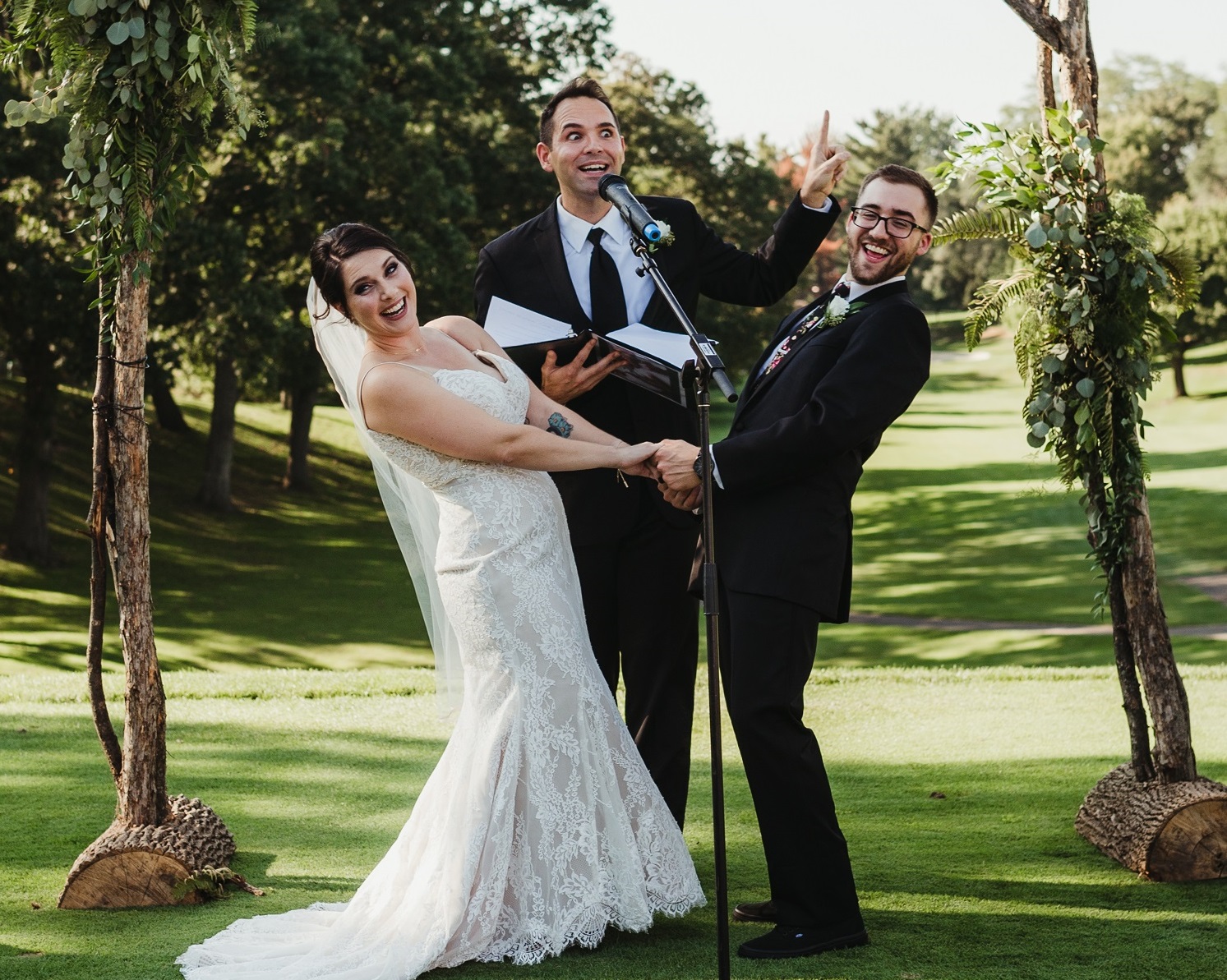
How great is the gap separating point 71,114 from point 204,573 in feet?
58.8

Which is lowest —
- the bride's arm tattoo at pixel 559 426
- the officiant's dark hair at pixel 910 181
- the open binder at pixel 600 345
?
the bride's arm tattoo at pixel 559 426

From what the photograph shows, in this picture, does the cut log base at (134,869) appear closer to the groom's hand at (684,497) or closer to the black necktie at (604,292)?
the groom's hand at (684,497)

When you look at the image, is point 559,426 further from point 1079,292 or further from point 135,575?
point 1079,292

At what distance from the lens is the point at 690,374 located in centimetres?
306

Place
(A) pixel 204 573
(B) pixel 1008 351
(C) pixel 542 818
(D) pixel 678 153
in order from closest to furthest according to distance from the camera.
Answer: (C) pixel 542 818, (A) pixel 204 573, (D) pixel 678 153, (B) pixel 1008 351

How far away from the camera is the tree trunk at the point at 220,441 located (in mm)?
22906

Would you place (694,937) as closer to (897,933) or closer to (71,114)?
(897,933)

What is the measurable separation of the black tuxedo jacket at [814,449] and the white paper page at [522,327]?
66 centimetres

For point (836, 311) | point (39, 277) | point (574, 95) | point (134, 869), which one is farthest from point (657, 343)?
point (39, 277)

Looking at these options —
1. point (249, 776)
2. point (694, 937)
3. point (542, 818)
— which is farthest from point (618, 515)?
point (249, 776)

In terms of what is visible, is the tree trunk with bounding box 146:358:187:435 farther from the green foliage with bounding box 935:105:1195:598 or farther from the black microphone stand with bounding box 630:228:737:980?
the black microphone stand with bounding box 630:228:737:980

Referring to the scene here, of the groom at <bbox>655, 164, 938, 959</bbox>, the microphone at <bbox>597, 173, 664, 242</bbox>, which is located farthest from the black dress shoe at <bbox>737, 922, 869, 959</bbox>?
the microphone at <bbox>597, 173, 664, 242</bbox>

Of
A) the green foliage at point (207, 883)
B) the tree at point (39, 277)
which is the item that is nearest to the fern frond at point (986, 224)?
the green foliage at point (207, 883)

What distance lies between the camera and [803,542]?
358 centimetres
